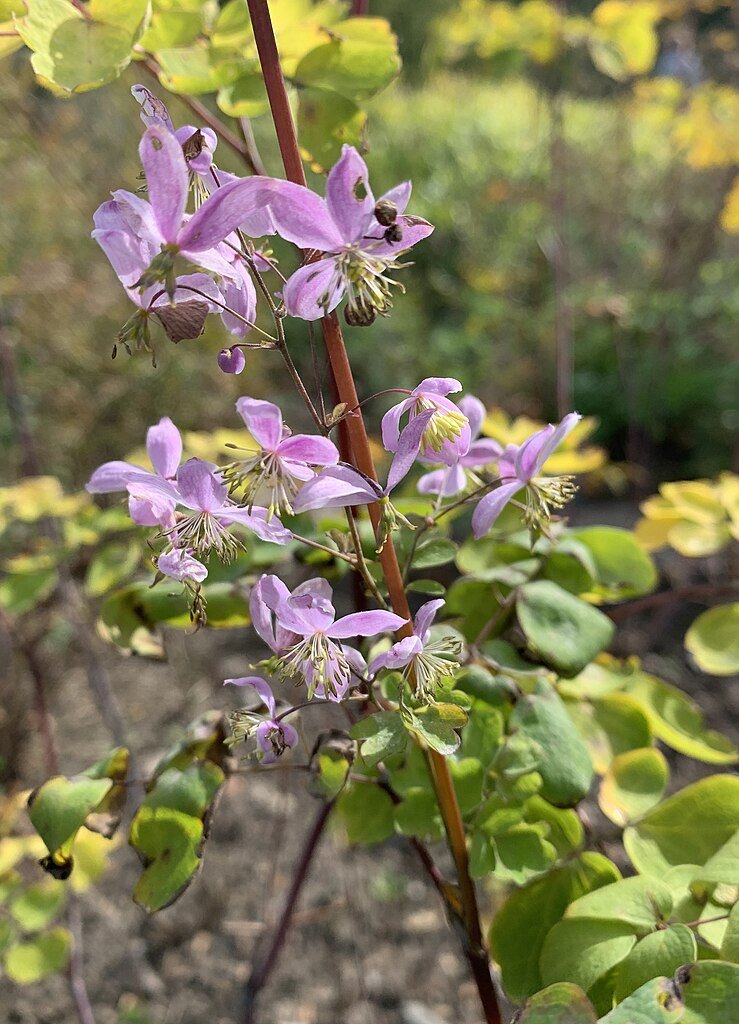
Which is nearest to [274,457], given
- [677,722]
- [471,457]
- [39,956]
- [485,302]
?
[471,457]

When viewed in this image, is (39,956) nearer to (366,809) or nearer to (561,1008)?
(366,809)

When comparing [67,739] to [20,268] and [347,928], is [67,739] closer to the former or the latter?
[347,928]

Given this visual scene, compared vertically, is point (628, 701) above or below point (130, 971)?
above

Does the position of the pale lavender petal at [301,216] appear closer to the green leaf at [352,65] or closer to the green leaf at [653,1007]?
the green leaf at [352,65]

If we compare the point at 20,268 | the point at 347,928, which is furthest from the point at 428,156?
the point at 347,928

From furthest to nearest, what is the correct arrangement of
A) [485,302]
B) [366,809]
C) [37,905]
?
[485,302] → [37,905] → [366,809]

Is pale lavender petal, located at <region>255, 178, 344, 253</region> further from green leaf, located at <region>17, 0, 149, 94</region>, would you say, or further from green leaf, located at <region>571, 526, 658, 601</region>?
green leaf, located at <region>571, 526, 658, 601</region>

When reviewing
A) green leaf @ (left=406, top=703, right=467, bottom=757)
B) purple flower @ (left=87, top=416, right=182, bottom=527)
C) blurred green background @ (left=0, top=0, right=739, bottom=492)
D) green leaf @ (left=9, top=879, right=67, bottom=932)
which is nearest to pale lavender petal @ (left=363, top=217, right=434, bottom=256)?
purple flower @ (left=87, top=416, right=182, bottom=527)

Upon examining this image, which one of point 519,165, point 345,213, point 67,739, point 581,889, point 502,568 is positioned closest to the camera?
point 345,213
